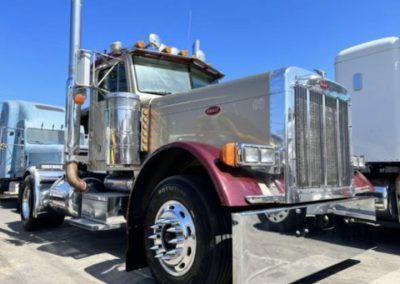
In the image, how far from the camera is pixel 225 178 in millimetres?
3432

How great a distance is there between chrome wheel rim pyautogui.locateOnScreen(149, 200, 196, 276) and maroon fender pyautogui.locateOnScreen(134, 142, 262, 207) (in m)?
0.48

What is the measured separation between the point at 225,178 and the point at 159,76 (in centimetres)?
262

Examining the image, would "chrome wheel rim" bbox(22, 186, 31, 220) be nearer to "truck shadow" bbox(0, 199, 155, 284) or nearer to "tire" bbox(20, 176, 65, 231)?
"tire" bbox(20, 176, 65, 231)

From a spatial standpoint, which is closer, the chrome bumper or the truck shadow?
the chrome bumper

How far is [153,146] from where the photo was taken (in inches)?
208

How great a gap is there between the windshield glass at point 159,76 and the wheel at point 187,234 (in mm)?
1868

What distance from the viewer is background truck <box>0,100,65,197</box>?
38.9ft

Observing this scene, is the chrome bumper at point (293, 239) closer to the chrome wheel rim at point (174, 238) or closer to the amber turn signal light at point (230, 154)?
the amber turn signal light at point (230, 154)

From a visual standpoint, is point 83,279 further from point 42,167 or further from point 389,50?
point 389,50

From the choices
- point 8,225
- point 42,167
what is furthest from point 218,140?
point 8,225

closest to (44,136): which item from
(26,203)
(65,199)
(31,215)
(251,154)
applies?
(26,203)

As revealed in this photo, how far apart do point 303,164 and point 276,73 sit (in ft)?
2.90

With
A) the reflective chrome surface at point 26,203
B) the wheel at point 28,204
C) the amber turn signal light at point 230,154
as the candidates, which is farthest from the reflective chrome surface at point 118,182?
the reflective chrome surface at point 26,203

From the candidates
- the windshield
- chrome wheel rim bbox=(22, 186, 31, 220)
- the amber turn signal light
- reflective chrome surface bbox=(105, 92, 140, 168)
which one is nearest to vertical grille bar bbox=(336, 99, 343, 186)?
the amber turn signal light
